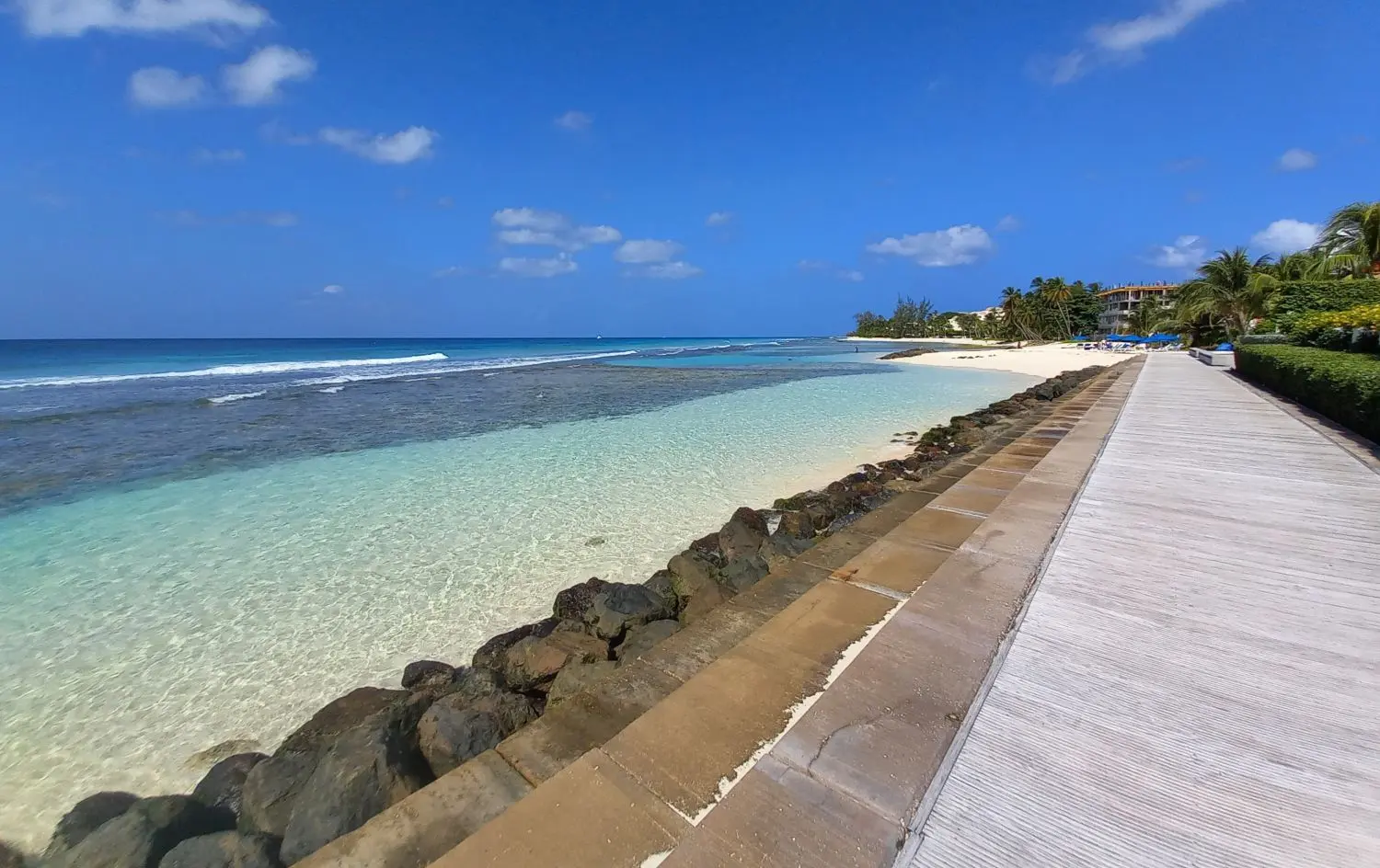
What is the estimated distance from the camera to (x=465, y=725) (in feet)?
10.2

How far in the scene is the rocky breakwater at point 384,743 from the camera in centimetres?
255

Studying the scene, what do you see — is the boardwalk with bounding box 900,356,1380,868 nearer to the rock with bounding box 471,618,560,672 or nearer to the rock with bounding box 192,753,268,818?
Result: the rock with bounding box 471,618,560,672

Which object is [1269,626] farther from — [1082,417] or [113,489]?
[113,489]

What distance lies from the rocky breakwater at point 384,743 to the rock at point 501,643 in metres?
0.01

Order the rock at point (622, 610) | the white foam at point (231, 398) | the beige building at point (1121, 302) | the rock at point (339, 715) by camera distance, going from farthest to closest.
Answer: the beige building at point (1121, 302) < the white foam at point (231, 398) < the rock at point (622, 610) < the rock at point (339, 715)

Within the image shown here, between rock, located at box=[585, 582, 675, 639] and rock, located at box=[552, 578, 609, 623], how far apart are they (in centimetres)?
16

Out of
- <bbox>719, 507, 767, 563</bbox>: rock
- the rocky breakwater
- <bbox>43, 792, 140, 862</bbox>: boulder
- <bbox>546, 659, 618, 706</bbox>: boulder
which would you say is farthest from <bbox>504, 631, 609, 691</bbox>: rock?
<bbox>43, 792, 140, 862</bbox>: boulder

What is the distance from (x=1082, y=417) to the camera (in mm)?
10023

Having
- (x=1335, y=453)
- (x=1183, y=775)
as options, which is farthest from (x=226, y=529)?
(x=1335, y=453)

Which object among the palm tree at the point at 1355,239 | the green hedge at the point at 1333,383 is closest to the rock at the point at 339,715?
the green hedge at the point at 1333,383

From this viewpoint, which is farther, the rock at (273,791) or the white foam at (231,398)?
the white foam at (231,398)

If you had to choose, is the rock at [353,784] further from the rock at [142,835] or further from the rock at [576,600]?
the rock at [576,600]

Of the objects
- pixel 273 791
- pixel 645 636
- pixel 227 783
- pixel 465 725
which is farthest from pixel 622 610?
pixel 227 783

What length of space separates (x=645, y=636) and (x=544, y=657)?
754mm
